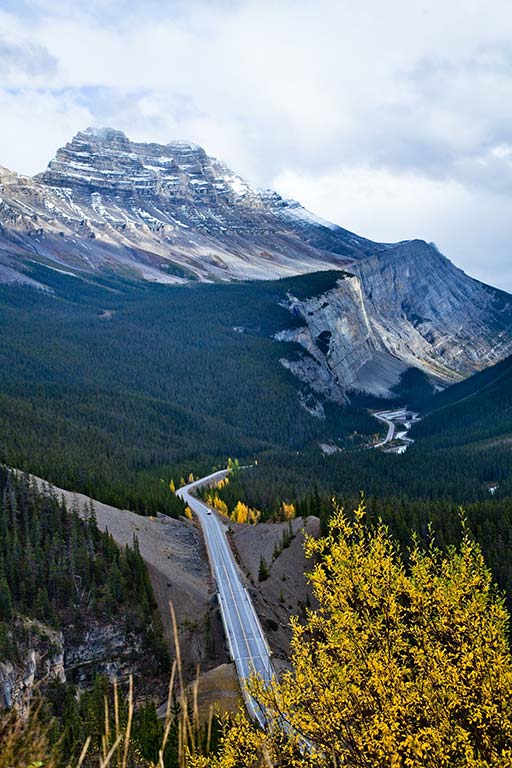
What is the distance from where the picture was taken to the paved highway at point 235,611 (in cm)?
6488

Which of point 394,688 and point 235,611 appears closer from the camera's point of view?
point 394,688

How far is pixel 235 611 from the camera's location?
265 ft

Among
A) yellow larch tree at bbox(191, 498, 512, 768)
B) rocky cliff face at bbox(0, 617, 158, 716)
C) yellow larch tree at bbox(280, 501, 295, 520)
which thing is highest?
yellow larch tree at bbox(191, 498, 512, 768)

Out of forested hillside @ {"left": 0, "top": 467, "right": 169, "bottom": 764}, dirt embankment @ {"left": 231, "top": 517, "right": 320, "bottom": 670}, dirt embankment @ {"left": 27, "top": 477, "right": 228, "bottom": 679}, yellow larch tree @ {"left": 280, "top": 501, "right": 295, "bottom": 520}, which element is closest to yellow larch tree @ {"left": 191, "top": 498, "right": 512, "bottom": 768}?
forested hillside @ {"left": 0, "top": 467, "right": 169, "bottom": 764}

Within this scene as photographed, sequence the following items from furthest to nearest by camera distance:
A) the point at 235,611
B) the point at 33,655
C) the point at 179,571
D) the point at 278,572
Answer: the point at 179,571
the point at 278,572
the point at 235,611
the point at 33,655

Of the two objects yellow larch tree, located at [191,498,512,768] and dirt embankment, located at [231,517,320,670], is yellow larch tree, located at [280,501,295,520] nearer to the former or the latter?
dirt embankment, located at [231,517,320,670]

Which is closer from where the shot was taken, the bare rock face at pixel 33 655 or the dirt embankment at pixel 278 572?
the bare rock face at pixel 33 655

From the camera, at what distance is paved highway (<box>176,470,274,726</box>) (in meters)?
64.9

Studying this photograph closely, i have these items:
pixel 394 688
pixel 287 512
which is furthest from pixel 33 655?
pixel 287 512

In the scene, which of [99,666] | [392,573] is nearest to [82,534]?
[99,666]

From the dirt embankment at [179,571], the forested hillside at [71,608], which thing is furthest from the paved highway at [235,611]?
the forested hillside at [71,608]

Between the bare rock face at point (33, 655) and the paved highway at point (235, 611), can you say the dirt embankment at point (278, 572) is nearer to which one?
the paved highway at point (235, 611)

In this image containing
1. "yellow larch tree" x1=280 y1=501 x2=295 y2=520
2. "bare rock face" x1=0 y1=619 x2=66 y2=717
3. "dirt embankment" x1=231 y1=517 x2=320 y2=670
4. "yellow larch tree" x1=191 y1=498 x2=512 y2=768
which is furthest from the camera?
"yellow larch tree" x1=280 y1=501 x2=295 y2=520

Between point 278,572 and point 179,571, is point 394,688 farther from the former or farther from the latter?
point 179,571
